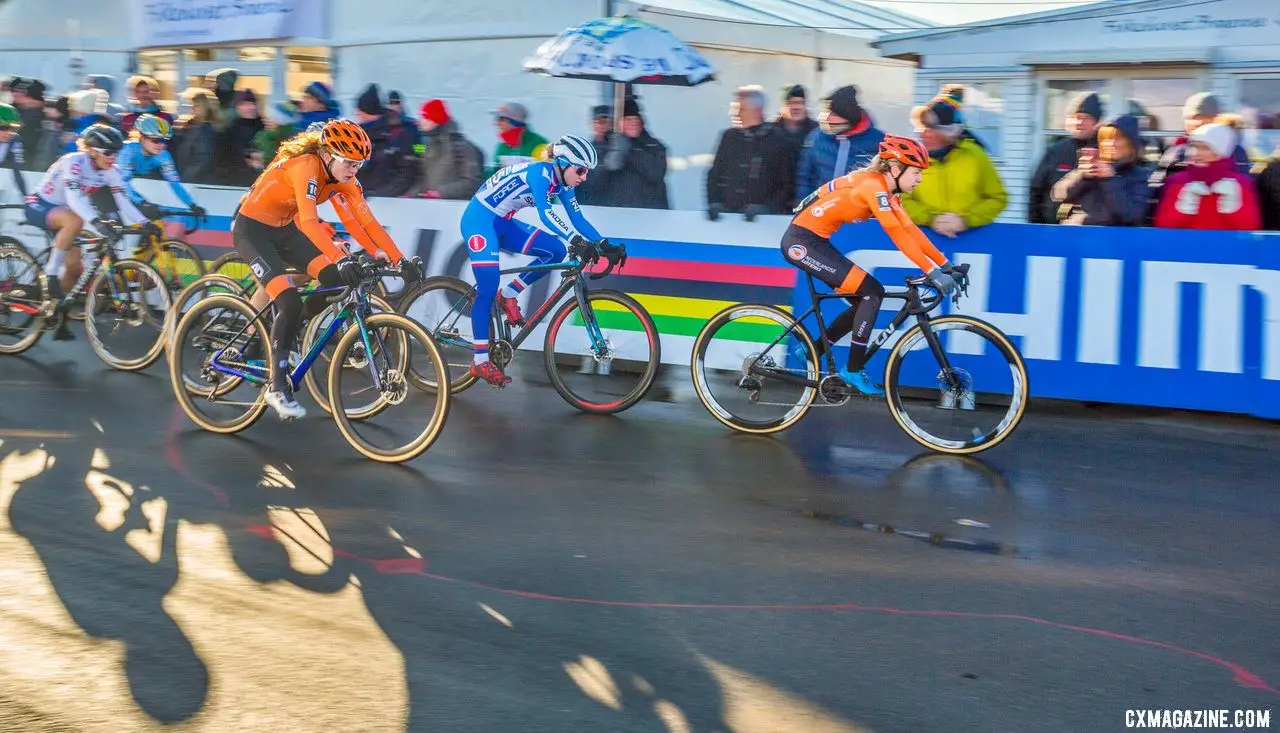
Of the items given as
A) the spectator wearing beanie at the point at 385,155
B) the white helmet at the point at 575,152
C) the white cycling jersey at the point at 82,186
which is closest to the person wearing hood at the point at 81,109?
the spectator wearing beanie at the point at 385,155

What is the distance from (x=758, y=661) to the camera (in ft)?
15.8

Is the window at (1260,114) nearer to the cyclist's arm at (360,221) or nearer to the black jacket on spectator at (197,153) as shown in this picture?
the cyclist's arm at (360,221)

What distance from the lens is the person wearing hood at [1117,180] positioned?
937 cm

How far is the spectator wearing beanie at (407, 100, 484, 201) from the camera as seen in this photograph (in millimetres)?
12125

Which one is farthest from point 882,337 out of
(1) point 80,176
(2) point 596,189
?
(1) point 80,176

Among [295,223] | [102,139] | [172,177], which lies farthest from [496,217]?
[172,177]

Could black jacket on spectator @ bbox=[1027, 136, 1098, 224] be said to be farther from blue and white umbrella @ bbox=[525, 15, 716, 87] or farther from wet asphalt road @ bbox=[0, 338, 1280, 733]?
blue and white umbrella @ bbox=[525, 15, 716, 87]

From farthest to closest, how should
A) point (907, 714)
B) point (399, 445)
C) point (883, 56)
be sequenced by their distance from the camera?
point (883, 56), point (399, 445), point (907, 714)

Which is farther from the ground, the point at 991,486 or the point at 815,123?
the point at 815,123

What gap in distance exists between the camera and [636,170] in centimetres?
1144

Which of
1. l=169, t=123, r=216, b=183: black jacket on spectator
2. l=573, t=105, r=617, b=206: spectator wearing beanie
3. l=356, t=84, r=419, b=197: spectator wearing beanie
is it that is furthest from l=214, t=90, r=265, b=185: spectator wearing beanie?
l=573, t=105, r=617, b=206: spectator wearing beanie

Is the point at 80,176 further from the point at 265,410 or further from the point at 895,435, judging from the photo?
the point at 895,435

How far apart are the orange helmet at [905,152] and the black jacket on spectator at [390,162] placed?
5620 millimetres

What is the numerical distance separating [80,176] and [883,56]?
353 inches
